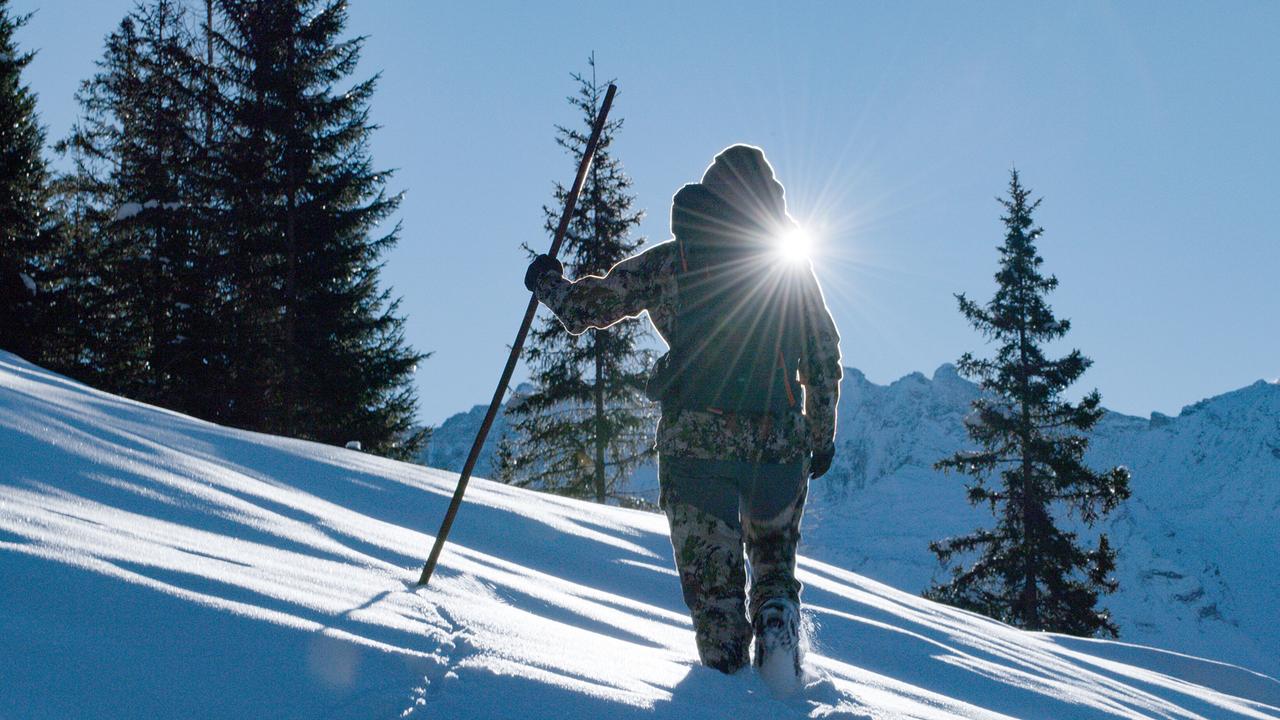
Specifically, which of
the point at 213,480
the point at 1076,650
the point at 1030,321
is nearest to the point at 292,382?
the point at 213,480

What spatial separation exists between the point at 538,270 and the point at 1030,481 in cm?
2160

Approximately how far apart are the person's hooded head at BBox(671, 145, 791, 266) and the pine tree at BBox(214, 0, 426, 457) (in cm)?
1470

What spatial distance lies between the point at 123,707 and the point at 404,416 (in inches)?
698

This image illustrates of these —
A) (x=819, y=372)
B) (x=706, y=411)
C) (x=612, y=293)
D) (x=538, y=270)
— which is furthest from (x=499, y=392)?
(x=819, y=372)

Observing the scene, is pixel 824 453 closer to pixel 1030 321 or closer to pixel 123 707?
pixel 123 707

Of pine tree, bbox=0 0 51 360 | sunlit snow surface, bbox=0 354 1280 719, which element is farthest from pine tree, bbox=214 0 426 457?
sunlit snow surface, bbox=0 354 1280 719

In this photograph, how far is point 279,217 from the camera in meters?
17.9

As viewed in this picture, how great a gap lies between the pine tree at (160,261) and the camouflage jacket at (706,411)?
15.4 metres

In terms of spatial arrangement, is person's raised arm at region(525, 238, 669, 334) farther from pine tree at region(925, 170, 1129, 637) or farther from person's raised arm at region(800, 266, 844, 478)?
pine tree at region(925, 170, 1129, 637)

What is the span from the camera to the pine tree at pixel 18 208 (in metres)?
18.3

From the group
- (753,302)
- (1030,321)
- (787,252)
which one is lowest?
(753,302)

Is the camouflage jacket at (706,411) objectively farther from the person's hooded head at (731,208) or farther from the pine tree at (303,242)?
the pine tree at (303,242)

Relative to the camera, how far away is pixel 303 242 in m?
18.0

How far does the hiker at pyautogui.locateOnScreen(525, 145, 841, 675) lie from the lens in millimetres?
3254
